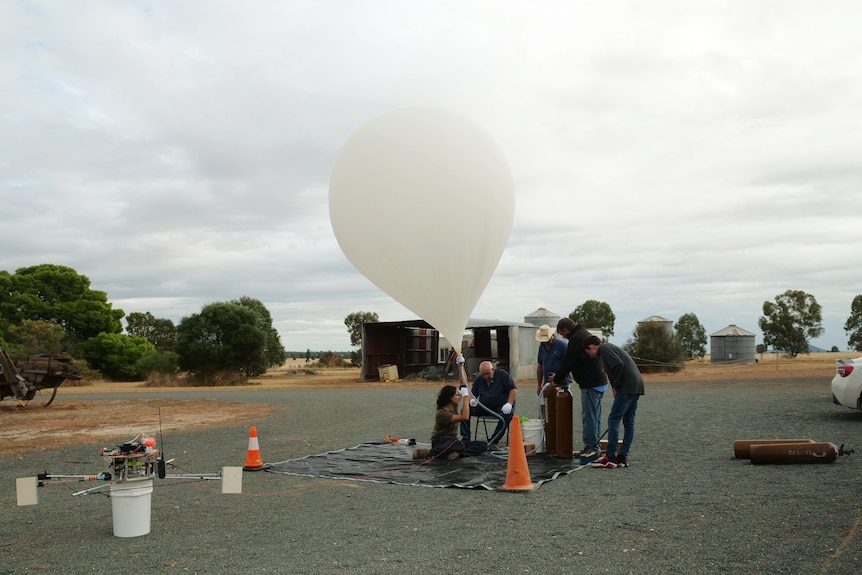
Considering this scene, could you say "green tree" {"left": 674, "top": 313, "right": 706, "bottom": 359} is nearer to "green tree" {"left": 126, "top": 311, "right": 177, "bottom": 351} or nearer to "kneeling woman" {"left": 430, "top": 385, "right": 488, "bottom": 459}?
"green tree" {"left": 126, "top": 311, "right": 177, "bottom": 351}

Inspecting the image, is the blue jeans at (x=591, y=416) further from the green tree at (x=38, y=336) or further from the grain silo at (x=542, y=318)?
the green tree at (x=38, y=336)

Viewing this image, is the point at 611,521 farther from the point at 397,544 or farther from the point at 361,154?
the point at 361,154

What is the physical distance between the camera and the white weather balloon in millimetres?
8094

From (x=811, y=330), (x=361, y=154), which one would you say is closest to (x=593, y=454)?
(x=361, y=154)

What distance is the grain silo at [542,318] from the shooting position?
138 ft

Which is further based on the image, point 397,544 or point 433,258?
point 433,258

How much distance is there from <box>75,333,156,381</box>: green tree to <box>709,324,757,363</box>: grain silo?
39.4 meters

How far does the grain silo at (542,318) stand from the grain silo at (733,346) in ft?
48.9

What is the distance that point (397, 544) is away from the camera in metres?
5.44

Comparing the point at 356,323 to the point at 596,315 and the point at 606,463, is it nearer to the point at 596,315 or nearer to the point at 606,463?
the point at 596,315

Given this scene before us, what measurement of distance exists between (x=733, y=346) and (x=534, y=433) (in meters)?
44.4

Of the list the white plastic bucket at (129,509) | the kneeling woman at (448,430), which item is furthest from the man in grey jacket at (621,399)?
the white plastic bucket at (129,509)

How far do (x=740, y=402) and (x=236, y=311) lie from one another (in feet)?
90.7

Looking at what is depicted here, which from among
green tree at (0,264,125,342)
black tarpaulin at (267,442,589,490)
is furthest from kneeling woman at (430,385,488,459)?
green tree at (0,264,125,342)
